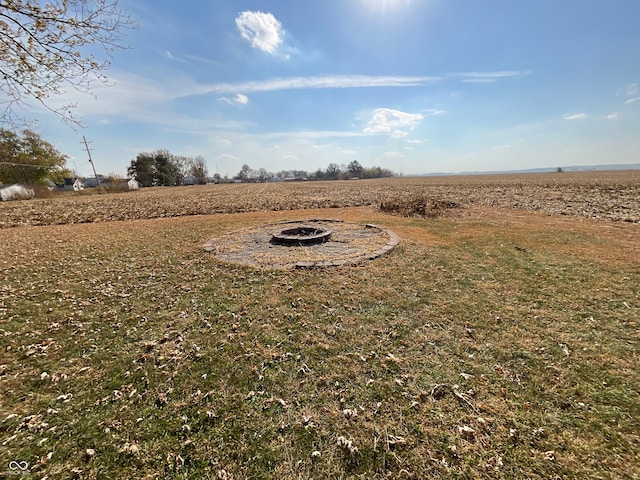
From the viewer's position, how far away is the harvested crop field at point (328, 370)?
88.7 inches

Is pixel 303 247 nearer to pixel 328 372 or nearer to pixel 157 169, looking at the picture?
pixel 328 372

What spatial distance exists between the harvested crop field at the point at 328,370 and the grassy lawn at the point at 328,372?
0.02m

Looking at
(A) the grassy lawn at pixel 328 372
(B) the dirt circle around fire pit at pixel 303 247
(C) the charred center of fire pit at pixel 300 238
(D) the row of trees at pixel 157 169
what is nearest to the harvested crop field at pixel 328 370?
(A) the grassy lawn at pixel 328 372

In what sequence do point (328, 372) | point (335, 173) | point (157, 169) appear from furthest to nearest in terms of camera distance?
1. point (335, 173)
2. point (157, 169)
3. point (328, 372)

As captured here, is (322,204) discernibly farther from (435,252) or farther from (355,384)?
(355,384)

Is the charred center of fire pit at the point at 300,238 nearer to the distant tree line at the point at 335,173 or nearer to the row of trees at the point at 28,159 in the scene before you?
the row of trees at the point at 28,159

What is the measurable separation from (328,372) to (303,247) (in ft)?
16.9

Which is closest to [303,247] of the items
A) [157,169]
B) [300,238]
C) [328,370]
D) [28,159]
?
[300,238]

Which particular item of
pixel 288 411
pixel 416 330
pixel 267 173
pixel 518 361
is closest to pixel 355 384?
pixel 288 411

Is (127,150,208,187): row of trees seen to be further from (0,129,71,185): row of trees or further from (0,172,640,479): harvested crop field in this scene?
(0,172,640,479): harvested crop field

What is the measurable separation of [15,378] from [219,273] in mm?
3537

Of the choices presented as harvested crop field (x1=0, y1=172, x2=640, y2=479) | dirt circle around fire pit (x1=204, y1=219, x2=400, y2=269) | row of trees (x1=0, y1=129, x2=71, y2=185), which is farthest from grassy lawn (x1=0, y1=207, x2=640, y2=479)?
row of trees (x1=0, y1=129, x2=71, y2=185)

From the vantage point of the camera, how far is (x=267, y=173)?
160250mm

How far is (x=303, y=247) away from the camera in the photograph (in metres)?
8.12
